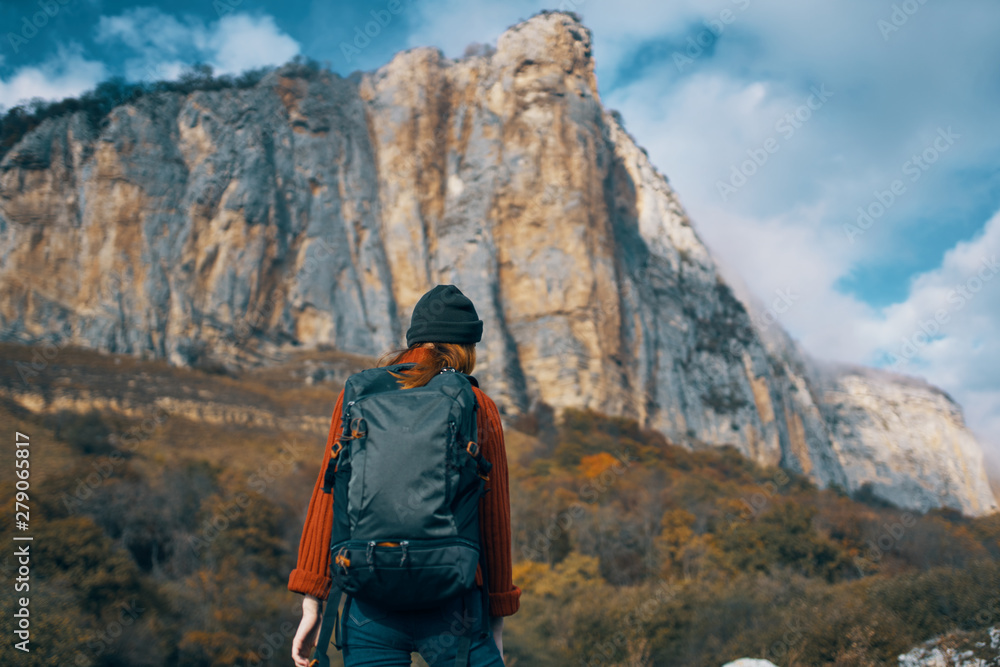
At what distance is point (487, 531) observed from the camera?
2135mm

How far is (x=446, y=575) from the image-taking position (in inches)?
70.8

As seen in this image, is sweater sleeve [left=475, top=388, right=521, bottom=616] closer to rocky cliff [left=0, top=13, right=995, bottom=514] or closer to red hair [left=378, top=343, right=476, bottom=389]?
red hair [left=378, top=343, right=476, bottom=389]

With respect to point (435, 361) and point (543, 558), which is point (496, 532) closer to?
point (435, 361)

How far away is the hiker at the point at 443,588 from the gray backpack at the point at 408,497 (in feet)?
0.06

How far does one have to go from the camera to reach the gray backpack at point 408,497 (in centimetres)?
180

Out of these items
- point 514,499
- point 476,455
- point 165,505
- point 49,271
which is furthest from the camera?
point 49,271

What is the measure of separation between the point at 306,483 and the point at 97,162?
31130mm

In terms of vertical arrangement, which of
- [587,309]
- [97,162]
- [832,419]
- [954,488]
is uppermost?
[97,162]

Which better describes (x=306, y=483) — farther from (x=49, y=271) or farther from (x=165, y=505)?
(x=49, y=271)

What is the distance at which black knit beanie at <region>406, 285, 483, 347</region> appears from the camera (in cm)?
229

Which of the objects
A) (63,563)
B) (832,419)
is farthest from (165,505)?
(832,419)

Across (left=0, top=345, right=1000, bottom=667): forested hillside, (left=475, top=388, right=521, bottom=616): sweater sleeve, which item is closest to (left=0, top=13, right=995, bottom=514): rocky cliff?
(left=0, top=345, right=1000, bottom=667): forested hillside

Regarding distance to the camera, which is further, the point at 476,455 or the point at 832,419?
the point at 832,419

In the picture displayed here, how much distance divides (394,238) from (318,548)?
164 ft
